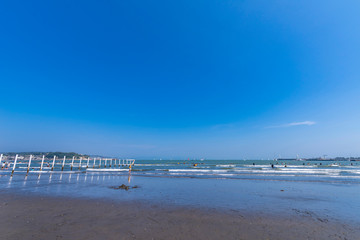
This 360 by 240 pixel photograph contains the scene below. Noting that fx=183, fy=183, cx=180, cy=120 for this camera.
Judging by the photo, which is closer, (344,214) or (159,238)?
(159,238)

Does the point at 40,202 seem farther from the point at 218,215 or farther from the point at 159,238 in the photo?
the point at 218,215

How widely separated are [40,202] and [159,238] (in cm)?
1076

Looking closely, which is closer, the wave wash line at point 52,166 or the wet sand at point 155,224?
the wet sand at point 155,224

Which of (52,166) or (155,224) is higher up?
(52,166)

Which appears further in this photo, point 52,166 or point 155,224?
point 52,166

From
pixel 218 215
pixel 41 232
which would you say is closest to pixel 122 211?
pixel 41 232

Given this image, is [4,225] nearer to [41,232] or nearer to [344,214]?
[41,232]

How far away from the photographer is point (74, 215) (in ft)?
31.8

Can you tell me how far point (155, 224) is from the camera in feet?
27.8

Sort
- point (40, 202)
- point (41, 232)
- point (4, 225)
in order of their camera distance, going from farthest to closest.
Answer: point (40, 202) → point (4, 225) → point (41, 232)

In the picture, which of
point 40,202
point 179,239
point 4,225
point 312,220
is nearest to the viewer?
point 179,239

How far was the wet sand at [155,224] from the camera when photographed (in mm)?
7227

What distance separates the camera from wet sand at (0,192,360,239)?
7.23m

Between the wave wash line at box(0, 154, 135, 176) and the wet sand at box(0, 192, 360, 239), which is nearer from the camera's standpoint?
the wet sand at box(0, 192, 360, 239)
